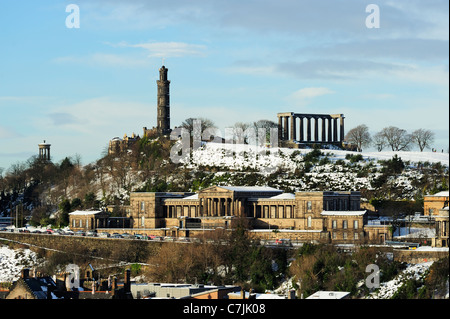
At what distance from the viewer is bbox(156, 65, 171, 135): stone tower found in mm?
142750

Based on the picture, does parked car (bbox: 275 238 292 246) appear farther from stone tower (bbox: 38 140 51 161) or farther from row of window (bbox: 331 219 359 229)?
stone tower (bbox: 38 140 51 161)

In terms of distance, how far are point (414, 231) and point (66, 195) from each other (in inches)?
2241

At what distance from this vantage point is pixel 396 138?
143m

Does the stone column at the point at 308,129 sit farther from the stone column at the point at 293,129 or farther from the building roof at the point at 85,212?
the building roof at the point at 85,212

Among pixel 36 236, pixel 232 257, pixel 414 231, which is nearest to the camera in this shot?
pixel 232 257

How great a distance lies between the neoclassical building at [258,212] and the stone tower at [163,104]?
3152 cm

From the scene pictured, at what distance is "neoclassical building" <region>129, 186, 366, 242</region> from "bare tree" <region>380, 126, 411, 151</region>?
3756cm

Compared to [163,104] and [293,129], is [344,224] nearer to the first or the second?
[293,129]

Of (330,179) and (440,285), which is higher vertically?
(330,179)

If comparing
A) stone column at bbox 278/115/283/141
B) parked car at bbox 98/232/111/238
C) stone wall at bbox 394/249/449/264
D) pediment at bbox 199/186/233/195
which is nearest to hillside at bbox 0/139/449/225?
stone column at bbox 278/115/283/141

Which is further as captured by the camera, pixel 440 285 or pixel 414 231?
pixel 414 231

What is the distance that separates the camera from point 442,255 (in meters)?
79.5

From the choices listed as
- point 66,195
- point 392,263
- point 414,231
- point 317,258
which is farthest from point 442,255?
point 66,195
